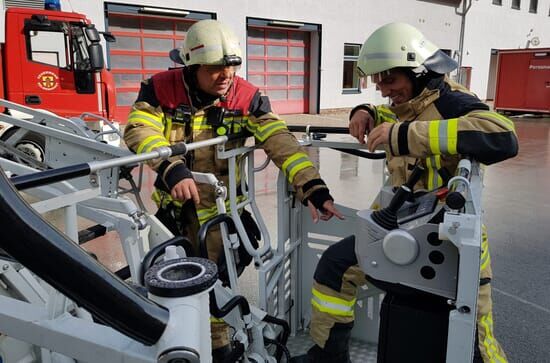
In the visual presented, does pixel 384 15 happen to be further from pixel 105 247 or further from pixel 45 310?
pixel 45 310

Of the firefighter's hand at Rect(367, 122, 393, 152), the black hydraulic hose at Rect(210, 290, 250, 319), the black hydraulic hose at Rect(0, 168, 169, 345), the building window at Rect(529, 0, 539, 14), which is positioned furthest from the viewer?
the building window at Rect(529, 0, 539, 14)

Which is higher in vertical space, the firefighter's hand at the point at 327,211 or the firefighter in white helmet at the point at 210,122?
the firefighter in white helmet at the point at 210,122

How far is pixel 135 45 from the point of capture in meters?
12.5

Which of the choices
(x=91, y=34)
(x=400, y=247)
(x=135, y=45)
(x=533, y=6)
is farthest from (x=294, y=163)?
(x=533, y=6)

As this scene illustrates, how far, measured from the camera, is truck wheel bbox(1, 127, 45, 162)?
686 centimetres

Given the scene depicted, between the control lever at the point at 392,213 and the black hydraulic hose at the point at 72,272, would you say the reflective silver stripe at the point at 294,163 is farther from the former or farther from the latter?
the black hydraulic hose at the point at 72,272

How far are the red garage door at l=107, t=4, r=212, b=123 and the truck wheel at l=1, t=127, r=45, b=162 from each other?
497cm

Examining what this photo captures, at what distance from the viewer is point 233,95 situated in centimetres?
245

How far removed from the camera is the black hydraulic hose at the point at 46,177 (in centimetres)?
118

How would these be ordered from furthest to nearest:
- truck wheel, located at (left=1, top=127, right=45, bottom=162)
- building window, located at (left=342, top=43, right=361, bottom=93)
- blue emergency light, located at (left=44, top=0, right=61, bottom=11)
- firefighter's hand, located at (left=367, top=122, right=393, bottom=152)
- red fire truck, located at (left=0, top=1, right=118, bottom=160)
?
building window, located at (left=342, top=43, right=361, bottom=93) < blue emergency light, located at (left=44, top=0, right=61, bottom=11) < red fire truck, located at (left=0, top=1, right=118, bottom=160) < truck wheel, located at (left=1, top=127, right=45, bottom=162) < firefighter's hand, located at (left=367, top=122, right=393, bottom=152)

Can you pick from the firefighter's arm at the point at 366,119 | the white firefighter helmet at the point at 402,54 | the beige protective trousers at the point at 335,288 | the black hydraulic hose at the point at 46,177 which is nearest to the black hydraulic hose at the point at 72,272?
the black hydraulic hose at the point at 46,177

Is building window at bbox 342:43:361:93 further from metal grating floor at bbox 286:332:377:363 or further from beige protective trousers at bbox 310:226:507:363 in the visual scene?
beige protective trousers at bbox 310:226:507:363

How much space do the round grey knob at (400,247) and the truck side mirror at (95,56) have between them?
712 centimetres

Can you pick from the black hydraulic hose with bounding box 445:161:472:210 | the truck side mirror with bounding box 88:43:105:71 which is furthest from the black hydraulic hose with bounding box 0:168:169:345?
the truck side mirror with bounding box 88:43:105:71
